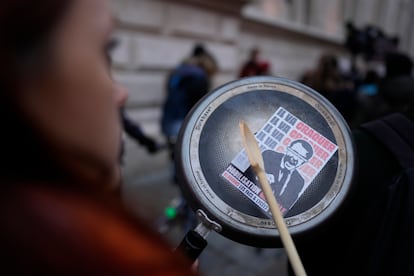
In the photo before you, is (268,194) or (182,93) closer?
(268,194)

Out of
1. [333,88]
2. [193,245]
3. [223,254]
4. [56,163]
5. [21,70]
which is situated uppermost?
[21,70]

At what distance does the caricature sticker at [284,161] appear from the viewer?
34.8 inches

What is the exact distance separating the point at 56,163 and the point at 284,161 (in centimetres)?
57

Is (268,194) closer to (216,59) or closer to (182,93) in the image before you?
(182,93)

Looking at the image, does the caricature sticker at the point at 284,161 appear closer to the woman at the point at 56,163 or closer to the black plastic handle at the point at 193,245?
the black plastic handle at the point at 193,245

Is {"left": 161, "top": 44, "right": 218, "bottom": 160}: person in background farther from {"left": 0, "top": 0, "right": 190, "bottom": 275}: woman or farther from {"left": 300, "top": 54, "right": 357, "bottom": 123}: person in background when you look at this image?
{"left": 0, "top": 0, "right": 190, "bottom": 275}: woman

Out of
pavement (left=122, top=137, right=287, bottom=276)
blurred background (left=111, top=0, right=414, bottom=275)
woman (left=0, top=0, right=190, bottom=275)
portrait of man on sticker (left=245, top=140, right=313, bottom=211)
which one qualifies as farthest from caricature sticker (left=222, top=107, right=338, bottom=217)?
blurred background (left=111, top=0, right=414, bottom=275)

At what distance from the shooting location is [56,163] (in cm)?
46

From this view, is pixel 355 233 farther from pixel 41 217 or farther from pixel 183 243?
pixel 41 217

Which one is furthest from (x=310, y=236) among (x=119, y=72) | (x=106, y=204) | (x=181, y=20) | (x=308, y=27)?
→ (x=308, y=27)

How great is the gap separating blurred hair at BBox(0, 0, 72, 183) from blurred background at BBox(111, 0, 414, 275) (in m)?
2.33

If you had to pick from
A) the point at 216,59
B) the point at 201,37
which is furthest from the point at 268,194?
the point at 216,59

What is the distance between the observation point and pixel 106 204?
465 millimetres

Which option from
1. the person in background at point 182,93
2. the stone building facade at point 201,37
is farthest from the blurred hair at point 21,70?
the stone building facade at point 201,37
